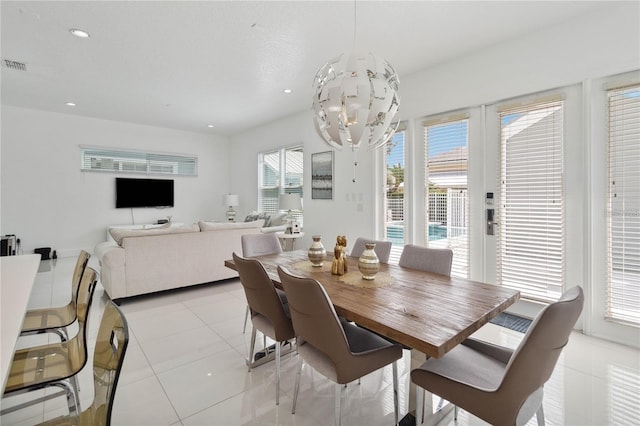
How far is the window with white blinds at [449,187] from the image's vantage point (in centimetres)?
349

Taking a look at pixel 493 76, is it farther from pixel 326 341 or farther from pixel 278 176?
pixel 278 176

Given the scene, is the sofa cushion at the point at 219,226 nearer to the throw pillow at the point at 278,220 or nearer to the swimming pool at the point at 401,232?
the throw pillow at the point at 278,220

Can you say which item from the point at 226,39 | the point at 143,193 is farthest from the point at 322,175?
the point at 143,193

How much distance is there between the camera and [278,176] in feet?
21.7

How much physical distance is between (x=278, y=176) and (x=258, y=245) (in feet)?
12.6

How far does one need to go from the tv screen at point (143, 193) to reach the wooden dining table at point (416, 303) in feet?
19.4

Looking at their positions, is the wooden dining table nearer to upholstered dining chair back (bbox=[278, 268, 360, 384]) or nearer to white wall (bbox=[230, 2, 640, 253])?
upholstered dining chair back (bbox=[278, 268, 360, 384])

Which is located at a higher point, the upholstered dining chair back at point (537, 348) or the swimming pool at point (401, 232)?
the swimming pool at point (401, 232)

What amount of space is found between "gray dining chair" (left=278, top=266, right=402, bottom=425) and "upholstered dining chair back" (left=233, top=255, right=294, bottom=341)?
9.9 inches

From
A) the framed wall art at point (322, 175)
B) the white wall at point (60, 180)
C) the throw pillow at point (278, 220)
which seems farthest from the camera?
the throw pillow at point (278, 220)

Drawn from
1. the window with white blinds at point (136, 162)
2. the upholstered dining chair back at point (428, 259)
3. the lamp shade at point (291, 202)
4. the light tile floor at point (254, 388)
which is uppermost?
the window with white blinds at point (136, 162)

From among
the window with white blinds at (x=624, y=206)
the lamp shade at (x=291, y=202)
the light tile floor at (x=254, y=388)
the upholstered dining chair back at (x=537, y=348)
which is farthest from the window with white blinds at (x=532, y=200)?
the lamp shade at (x=291, y=202)

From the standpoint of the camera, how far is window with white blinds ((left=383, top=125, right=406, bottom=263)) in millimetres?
4090

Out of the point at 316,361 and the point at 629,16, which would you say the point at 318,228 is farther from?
the point at 629,16
